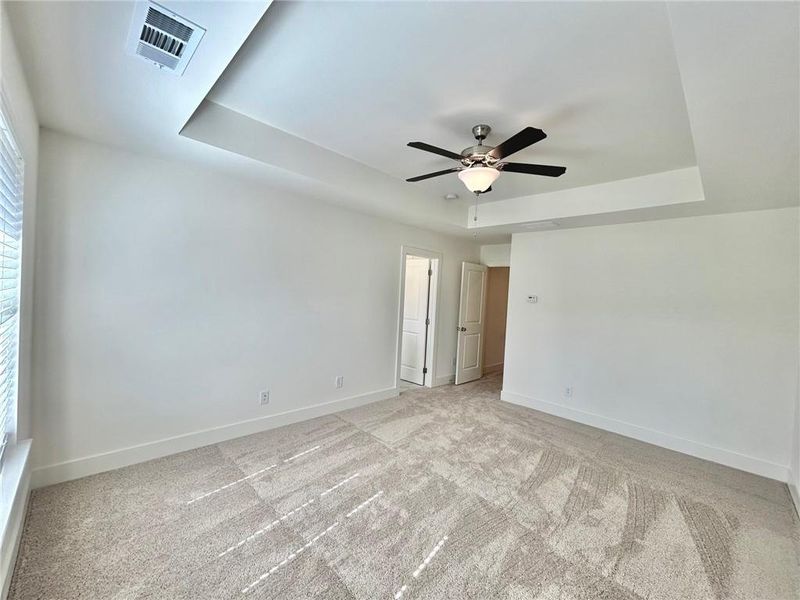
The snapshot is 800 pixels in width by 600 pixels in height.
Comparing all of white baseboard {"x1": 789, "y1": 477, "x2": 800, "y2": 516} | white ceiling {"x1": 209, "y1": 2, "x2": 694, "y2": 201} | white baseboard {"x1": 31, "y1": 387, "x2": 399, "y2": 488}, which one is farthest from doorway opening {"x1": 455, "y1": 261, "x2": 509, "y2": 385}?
white baseboard {"x1": 789, "y1": 477, "x2": 800, "y2": 516}

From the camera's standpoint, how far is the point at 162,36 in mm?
1393

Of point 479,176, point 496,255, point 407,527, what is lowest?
point 407,527

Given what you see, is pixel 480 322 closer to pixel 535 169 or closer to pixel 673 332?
pixel 673 332

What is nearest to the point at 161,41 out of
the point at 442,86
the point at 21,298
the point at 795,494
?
the point at 442,86

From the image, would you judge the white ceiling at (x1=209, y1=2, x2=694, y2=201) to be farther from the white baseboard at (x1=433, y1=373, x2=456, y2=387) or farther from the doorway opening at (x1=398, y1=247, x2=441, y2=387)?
the white baseboard at (x1=433, y1=373, x2=456, y2=387)

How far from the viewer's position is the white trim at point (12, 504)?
1.49 meters

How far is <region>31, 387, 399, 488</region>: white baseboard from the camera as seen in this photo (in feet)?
7.69

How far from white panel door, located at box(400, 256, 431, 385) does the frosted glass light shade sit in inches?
109

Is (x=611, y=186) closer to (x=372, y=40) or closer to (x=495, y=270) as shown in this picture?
(x=372, y=40)

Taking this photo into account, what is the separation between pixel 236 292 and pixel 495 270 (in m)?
5.18

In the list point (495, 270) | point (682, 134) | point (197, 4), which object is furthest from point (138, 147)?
point (495, 270)

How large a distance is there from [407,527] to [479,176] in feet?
7.74

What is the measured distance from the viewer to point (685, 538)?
6.89 feet

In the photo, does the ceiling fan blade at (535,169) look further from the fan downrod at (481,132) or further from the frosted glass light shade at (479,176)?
the fan downrod at (481,132)
